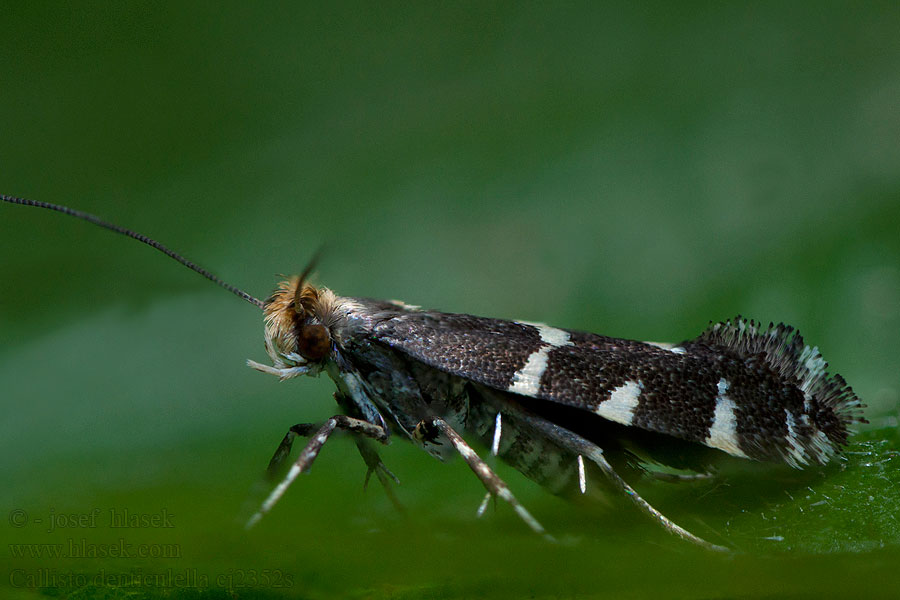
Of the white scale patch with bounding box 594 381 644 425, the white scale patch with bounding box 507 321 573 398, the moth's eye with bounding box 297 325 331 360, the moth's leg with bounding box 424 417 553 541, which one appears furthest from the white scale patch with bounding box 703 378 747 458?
the moth's eye with bounding box 297 325 331 360

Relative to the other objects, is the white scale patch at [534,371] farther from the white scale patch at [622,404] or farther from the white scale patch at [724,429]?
the white scale patch at [724,429]

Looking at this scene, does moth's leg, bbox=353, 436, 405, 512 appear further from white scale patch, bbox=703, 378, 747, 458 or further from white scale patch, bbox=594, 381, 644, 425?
white scale patch, bbox=703, 378, 747, 458

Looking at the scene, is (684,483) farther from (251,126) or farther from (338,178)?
(251,126)

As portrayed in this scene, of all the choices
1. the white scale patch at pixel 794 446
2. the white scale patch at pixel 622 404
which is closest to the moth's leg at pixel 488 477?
the white scale patch at pixel 622 404

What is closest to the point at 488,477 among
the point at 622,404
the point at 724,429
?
the point at 622,404

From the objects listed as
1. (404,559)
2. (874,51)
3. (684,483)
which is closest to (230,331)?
(684,483)

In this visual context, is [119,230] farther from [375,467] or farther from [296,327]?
[375,467]
